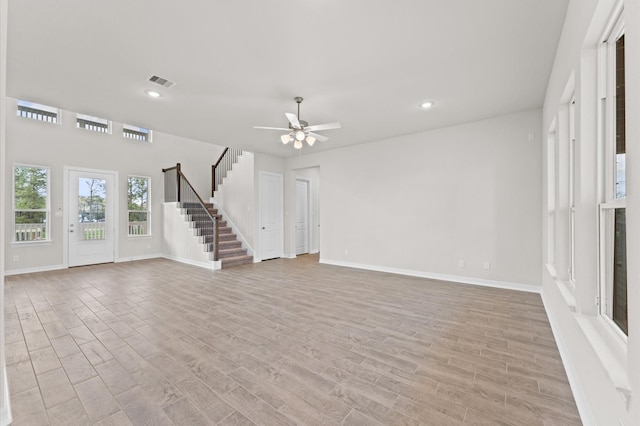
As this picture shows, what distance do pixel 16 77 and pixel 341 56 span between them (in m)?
3.81

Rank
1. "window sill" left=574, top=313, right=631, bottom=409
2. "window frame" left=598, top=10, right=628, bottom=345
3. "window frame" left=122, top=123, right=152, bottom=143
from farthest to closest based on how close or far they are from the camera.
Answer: "window frame" left=122, top=123, right=152, bottom=143 < "window frame" left=598, top=10, right=628, bottom=345 < "window sill" left=574, top=313, right=631, bottom=409

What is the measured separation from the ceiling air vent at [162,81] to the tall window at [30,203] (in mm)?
4901

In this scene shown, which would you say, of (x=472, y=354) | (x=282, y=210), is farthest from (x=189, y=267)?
(x=472, y=354)

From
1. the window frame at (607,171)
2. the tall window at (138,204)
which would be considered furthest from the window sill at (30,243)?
the window frame at (607,171)

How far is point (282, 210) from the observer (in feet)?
26.1

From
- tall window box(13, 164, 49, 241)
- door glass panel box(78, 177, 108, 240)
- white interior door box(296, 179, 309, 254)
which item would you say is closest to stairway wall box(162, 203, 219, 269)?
door glass panel box(78, 177, 108, 240)

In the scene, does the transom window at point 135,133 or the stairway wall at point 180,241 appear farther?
the transom window at point 135,133

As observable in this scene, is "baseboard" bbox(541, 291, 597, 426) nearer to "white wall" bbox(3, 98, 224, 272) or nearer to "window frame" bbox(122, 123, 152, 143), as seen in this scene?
"white wall" bbox(3, 98, 224, 272)

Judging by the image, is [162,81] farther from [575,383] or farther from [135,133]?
[135,133]

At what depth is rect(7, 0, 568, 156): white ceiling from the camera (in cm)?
227

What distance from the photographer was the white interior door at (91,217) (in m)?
6.54

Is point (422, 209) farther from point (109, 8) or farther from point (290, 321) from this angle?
point (109, 8)

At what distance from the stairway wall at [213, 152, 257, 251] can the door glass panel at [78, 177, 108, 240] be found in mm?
2913

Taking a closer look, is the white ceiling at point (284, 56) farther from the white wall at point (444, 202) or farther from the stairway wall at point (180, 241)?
the stairway wall at point (180, 241)
